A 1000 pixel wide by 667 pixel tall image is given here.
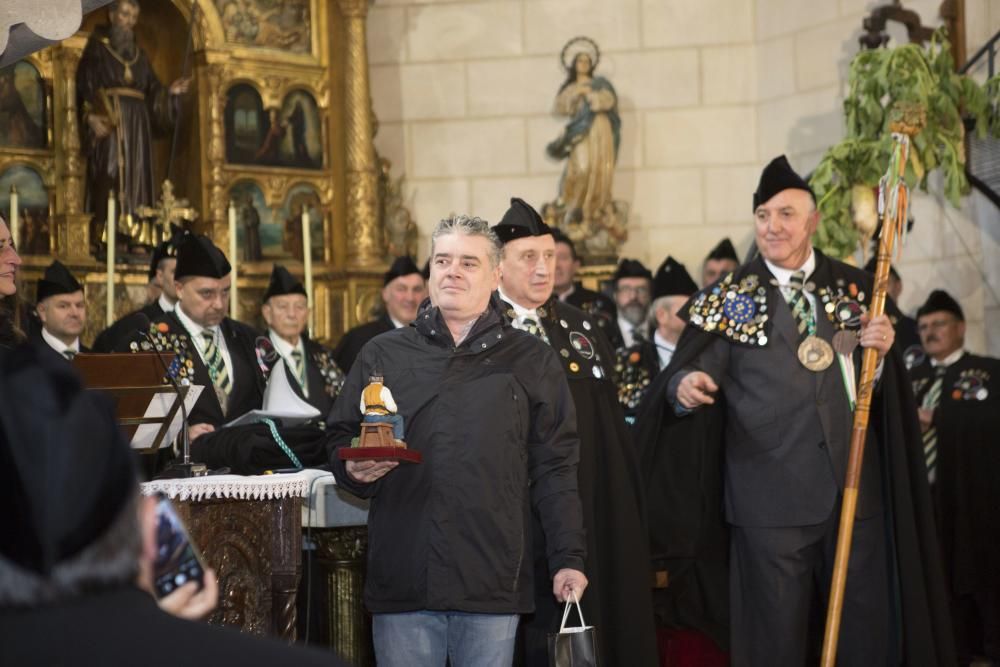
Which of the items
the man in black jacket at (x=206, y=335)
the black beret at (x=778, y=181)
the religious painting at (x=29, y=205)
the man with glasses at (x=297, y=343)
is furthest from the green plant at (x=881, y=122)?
the religious painting at (x=29, y=205)

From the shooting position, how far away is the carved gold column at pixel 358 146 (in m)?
10.9

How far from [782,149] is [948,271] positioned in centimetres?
179

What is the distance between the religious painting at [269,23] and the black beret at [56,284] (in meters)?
2.95

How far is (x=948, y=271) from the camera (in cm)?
1048

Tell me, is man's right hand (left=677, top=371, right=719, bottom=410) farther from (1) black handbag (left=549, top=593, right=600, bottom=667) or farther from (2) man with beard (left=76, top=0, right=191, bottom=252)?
(2) man with beard (left=76, top=0, right=191, bottom=252)

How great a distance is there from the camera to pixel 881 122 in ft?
30.1

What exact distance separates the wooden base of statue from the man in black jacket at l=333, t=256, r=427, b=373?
4.71 metres

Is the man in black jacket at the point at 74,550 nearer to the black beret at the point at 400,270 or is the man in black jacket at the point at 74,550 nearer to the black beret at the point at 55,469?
the black beret at the point at 55,469

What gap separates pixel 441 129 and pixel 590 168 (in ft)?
4.32

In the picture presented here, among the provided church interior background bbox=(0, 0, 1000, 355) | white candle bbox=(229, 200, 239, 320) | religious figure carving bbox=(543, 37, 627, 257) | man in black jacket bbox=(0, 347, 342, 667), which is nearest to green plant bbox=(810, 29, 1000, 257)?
church interior background bbox=(0, 0, 1000, 355)

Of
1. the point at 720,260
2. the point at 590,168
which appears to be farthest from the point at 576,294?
the point at 590,168

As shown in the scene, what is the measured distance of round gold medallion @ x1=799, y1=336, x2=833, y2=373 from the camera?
570 cm

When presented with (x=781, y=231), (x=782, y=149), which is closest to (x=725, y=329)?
(x=781, y=231)

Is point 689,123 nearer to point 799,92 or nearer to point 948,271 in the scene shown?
point 799,92
